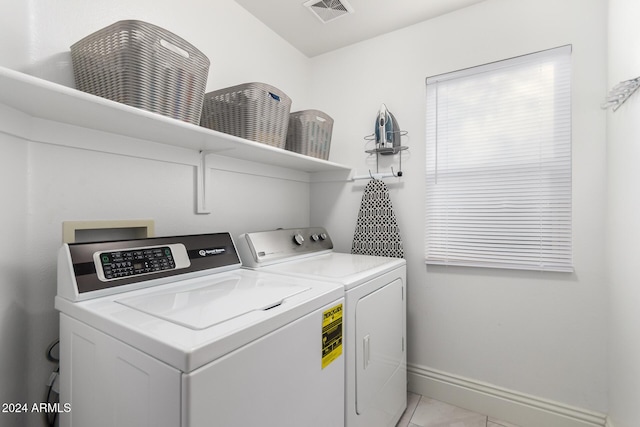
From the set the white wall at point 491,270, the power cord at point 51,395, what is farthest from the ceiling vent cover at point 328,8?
the power cord at point 51,395

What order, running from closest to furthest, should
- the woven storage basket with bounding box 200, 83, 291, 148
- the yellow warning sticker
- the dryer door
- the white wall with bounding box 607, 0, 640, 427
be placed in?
the yellow warning sticker < the white wall with bounding box 607, 0, 640, 427 < the dryer door < the woven storage basket with bounding box 200, 83, 291, 148

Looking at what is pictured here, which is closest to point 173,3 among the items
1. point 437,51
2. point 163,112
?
point 163,112

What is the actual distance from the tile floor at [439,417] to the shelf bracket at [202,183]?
1710 mm

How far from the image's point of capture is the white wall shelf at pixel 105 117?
32.8 inches

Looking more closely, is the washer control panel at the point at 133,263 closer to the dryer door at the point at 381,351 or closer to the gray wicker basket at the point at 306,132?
the dryer door at the point at 381,351

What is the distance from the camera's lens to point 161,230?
4.81 feet

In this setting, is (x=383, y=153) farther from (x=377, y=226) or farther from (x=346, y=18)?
(x=346, y=18)

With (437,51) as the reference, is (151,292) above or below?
below

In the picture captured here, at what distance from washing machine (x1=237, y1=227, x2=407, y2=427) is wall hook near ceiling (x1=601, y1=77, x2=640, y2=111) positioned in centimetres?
125

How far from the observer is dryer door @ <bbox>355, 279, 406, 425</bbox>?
4.33ft

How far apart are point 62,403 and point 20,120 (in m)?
0.97

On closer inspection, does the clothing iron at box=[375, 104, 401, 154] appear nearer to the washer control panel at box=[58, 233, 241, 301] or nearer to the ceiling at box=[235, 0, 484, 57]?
the ceiling at box=[235, 0, 484, 57]

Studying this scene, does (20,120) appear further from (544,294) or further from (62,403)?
(544,294)

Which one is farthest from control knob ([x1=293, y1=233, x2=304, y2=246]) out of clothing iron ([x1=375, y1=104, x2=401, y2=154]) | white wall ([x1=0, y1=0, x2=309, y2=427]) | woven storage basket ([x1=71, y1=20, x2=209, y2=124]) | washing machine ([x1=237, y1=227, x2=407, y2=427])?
woven storage basket ([x1=71, y1=20, x2=209, y2=124])
